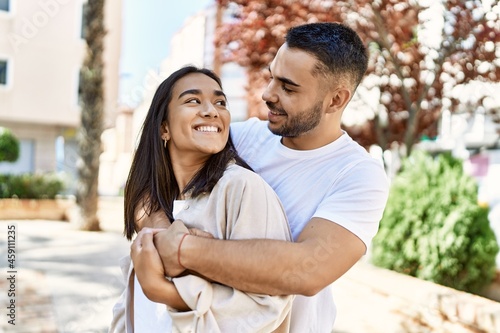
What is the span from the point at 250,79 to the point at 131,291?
4853 mm

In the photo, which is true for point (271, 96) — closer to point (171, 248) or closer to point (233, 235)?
point (233, 235)

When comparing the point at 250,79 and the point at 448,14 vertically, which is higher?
the point at 448,14

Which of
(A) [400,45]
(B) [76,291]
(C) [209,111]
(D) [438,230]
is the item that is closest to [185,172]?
(C) [209,111]

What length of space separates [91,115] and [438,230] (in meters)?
8.68

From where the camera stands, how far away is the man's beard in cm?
198

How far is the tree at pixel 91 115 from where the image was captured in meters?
11.7

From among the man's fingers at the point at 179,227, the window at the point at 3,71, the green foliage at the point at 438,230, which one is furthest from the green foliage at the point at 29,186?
the man's fingers at the point at 179,227

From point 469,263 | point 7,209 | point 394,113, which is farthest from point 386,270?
point 7,209

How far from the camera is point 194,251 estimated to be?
60.0 inches

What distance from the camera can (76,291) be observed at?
20.9 ft

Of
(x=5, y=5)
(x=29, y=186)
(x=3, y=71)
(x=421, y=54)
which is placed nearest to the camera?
(x=421, y=54)

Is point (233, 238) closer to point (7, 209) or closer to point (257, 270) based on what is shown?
point (257, 270)

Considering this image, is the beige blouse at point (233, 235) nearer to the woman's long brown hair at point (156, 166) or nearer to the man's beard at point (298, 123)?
the woman's long brown hair at point (156, 166)

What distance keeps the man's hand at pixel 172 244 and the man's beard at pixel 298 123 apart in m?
0.55
